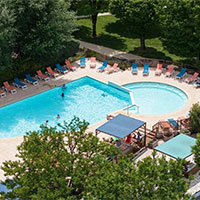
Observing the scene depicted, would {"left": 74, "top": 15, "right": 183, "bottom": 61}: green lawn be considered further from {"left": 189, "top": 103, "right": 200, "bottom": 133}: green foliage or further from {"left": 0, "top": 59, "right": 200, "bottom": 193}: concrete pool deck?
{"left": 189, "top": 103, "right": 200, "bottom": 133}: green foliage

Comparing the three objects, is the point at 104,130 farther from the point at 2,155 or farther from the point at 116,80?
the point at 116,80

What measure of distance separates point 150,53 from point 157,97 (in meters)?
9.39

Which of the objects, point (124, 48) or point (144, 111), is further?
point (124, 48)

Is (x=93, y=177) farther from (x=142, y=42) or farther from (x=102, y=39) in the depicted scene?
(x=102, y=39)

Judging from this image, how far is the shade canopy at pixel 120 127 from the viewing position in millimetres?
24931

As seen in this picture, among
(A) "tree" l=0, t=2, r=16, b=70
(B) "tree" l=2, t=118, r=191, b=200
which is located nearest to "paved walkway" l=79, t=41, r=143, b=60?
(A) "tree" l=0, t=2, r=16, b=70

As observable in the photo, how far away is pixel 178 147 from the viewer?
23.9 metres

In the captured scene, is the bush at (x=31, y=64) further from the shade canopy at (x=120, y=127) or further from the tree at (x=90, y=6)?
the shade canopy at (x=120, y=127)

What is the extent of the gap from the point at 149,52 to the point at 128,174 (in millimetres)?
28415

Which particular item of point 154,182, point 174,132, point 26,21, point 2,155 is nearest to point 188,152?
point 174,132

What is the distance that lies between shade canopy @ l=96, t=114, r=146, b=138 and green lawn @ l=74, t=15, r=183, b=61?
16.6 meters

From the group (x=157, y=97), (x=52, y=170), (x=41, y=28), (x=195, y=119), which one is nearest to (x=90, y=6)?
(x=41, y=28)

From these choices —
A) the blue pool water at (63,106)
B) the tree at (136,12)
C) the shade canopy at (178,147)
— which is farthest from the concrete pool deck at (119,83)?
the tree at (136,12)

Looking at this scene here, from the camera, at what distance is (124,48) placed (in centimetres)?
4434
